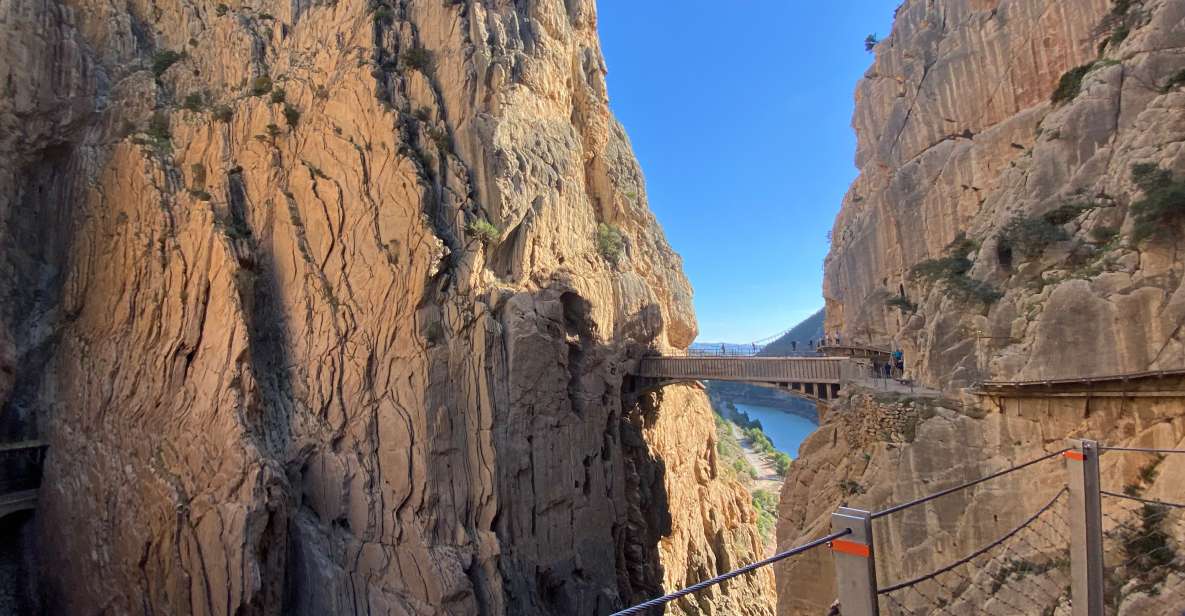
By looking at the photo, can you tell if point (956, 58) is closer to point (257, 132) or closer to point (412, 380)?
point (412, 380)

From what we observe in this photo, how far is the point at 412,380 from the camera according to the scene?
1975 cm

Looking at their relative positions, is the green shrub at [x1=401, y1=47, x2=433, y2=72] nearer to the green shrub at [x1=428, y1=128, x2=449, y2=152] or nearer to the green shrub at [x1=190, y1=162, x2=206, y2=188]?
the green shrub at [x1=428, y1=128, x2=449, y2=152]

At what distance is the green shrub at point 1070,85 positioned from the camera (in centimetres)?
1491

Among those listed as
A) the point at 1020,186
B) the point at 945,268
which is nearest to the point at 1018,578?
the point at 945,268

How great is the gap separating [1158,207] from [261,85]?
25.6 metres

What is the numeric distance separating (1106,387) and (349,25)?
24487 millimetres

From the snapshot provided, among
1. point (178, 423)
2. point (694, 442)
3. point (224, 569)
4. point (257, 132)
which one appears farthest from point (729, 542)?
point (257, 132)

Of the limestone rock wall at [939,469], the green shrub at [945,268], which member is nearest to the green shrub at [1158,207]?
the limestone rock wall at [939,469]

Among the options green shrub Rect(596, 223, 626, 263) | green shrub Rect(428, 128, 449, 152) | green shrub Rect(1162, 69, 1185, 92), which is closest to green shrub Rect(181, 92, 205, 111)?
green shrub Rect(428, 128, 449, 152)

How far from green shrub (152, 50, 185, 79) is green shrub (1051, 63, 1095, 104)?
28.6 meters

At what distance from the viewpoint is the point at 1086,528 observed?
5.20 m

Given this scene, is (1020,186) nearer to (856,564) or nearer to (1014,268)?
(1014,268)

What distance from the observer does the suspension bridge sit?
3.91 meters

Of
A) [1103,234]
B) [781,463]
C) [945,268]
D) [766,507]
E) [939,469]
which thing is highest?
[1103,234]
